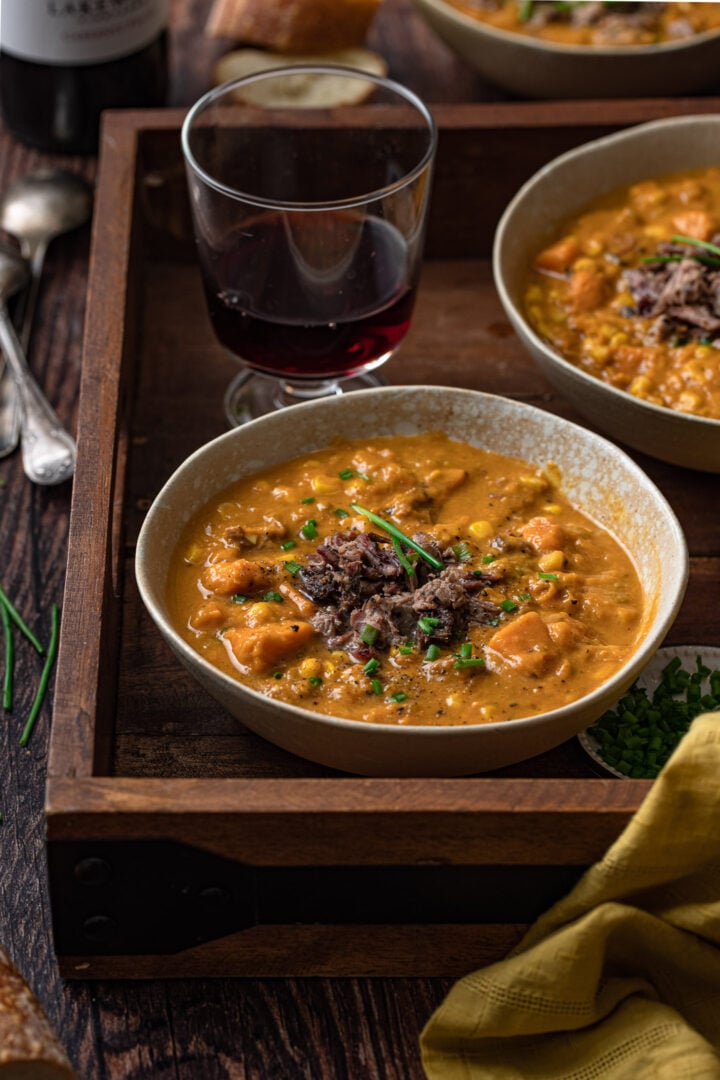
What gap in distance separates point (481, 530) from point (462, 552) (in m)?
0.07

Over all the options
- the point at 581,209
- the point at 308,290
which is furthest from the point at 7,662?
the point at 581,209

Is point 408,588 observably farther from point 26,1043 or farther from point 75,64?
point 75,64

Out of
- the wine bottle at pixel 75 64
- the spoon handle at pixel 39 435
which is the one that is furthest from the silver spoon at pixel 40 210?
the spoon handle at pixel 39 435

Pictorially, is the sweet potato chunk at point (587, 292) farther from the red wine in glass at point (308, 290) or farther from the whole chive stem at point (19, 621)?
the whole chive stem at point (19, 621)

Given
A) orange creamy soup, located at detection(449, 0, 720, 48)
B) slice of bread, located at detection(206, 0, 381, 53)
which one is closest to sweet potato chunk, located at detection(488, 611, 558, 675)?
orange creamy soup, located at detection(449, 0, 720, 48)

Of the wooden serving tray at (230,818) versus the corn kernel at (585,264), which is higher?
the corn kernel at (585,264)

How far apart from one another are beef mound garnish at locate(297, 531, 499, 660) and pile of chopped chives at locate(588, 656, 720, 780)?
0.30 metres

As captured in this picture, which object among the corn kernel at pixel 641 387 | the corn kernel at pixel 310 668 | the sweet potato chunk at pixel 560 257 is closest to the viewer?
the corn kernel at pixel 310 668

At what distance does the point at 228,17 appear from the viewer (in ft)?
13.0

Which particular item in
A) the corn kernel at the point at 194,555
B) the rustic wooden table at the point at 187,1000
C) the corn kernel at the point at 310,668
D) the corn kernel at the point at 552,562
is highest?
the corn kernel at the point at 552,562

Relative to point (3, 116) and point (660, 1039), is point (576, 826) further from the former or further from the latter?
point (3, 116)

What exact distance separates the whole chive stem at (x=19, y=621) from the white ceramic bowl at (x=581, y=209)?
3.68ft

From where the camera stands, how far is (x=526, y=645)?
2262mm

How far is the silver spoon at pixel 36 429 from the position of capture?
3.03 m
